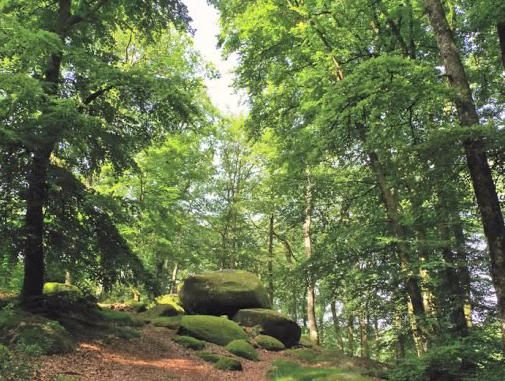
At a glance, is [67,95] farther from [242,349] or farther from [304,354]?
[304,354]

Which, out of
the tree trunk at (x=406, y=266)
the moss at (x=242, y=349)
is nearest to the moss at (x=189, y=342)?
the moss at (x=242, y=349)

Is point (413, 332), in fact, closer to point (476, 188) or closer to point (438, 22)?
point (476, 188)

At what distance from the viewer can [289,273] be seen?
11.9m

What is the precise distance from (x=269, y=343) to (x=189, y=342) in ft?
12.3

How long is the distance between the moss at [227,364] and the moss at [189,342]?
4.82 ft

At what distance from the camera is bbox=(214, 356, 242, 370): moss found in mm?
10242

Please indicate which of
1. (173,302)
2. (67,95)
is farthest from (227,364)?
(67,95)

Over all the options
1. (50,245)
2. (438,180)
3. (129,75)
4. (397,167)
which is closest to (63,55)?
(129,75)

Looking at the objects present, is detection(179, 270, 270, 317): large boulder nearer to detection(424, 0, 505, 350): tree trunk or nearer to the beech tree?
the beech tree

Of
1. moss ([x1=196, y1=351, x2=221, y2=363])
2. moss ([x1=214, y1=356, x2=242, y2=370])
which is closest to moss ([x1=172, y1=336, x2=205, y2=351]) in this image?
moss ([x1=196, y1=351, x2=221, y2=363])

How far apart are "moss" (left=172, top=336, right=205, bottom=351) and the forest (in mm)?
2716

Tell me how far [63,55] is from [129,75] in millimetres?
1831

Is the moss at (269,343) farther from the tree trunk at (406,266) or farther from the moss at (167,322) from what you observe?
the tree trunk at (406,266)

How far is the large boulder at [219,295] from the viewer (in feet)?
53.7
